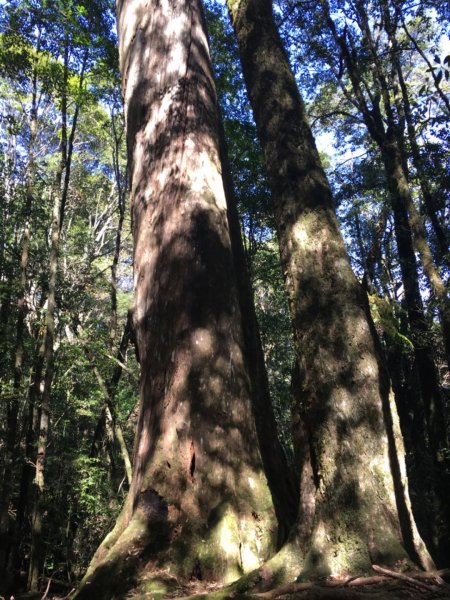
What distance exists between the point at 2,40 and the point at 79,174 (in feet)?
34.3

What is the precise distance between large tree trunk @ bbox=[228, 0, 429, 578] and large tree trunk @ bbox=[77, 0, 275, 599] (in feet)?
1.09

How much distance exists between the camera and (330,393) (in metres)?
2.57

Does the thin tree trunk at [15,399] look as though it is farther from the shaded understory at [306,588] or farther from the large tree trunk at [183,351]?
the shaded understory at [306,588]

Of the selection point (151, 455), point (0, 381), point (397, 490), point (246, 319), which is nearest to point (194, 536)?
point (151, 455)

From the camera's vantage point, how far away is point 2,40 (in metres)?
10.8

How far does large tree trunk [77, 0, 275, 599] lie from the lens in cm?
242

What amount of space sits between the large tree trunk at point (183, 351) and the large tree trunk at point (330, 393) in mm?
333

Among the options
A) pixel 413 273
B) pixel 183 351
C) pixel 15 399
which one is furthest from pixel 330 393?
pixel 413 273

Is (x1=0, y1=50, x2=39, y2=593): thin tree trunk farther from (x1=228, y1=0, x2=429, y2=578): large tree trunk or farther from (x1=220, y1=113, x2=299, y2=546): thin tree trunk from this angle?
(x1=228, y1=0, x2=429, y2=578): large tree trunk

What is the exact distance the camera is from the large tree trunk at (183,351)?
7.95 feet

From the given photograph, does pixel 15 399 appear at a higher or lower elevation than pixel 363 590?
higher

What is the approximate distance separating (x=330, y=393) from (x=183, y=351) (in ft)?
2.78

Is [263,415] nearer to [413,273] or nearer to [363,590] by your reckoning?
[363,590]

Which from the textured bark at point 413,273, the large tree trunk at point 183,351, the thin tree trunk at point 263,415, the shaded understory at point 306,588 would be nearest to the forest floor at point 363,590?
the shaded understory at point 306,588
